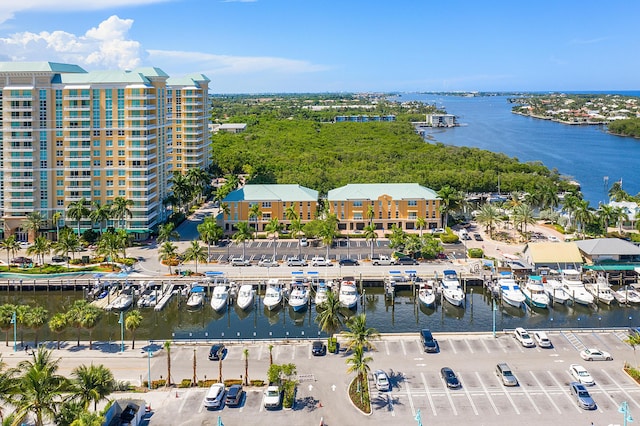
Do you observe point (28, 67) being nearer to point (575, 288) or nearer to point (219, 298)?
point (219, 298)

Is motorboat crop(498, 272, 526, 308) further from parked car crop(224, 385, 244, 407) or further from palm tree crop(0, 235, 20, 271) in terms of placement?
palm tree crop(0, 235, 20, 271)

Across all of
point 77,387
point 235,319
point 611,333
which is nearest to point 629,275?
point 611,333

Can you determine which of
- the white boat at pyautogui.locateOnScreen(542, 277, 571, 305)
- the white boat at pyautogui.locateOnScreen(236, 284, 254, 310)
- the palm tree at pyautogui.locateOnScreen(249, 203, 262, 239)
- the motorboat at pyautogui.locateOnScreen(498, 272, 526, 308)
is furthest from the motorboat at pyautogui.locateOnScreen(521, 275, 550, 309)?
the palm tree at pyautogui.locateOnScreen(249, 203, 262, 239)

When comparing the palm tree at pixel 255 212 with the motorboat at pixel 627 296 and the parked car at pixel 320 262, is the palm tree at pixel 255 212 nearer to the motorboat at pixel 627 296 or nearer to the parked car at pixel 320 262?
the parked car at pixel 320 262

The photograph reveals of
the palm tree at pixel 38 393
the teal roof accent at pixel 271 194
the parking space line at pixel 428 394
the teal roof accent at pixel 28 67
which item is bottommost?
the parking space line at pixel 428 394

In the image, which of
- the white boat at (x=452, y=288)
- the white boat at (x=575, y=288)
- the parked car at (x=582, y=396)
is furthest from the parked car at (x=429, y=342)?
the white boat at (x=575, y=288)

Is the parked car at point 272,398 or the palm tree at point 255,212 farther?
the palm tree at point 255,212
